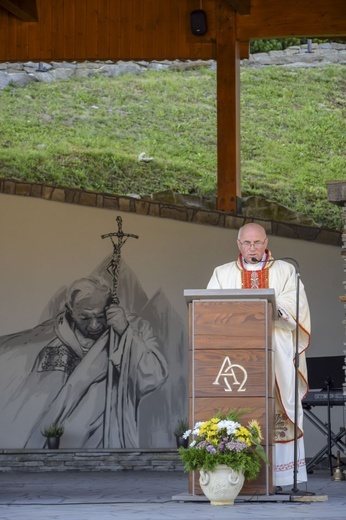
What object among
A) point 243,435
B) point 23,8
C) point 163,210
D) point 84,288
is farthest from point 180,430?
point 243,435

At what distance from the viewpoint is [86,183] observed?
54.3 ft

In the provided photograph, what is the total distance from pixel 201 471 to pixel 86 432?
181 inches

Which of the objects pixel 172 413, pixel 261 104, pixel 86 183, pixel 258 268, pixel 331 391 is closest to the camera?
pixel 258 268

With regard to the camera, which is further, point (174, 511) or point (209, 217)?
point (209, 217)

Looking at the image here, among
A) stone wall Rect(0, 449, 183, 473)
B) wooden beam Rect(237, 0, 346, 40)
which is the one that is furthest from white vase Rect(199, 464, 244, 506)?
wooden beam Rect(237, 0, 346, 40)

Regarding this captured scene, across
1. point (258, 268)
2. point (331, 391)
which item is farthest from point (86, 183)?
point (258, 268)

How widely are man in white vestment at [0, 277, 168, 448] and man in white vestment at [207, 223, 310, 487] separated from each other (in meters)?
3.84

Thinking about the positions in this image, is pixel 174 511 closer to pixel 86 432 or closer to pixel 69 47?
pixel 86 432

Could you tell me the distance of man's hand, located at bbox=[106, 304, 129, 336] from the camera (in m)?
10.2

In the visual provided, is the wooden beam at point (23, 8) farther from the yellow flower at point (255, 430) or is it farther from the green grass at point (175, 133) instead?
the green grass at point (175, 133)

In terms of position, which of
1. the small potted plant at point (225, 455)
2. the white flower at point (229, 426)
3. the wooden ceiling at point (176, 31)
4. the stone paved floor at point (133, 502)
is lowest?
the stone paved floor at point (133, 502)

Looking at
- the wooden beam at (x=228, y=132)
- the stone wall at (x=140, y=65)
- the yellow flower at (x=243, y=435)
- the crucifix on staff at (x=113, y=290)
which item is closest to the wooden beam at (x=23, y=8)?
the wooden beam at (x=228, y=132)

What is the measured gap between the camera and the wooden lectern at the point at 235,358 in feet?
18.9

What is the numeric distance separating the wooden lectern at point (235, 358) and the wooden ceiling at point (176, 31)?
14.5 ft
